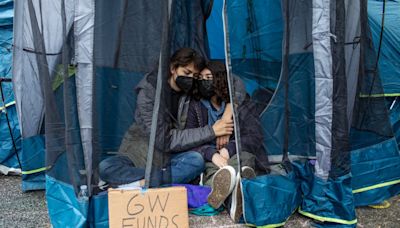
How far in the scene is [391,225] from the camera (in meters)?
3.17

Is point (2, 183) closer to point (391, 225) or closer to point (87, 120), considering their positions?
point (87, 120)

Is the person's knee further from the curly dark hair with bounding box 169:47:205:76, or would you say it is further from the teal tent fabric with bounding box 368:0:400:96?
the teal tent fabric with bounding box 368:0:400:96

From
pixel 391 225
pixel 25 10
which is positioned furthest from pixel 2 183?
pixel 391 225

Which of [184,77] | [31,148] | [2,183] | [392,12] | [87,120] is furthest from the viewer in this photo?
[392,12]

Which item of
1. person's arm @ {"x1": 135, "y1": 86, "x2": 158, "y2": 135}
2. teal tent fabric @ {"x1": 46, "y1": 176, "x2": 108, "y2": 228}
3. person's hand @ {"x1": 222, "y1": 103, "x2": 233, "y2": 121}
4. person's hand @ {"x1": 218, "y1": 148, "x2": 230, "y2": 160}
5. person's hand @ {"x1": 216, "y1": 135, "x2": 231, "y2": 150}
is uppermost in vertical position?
person's arm @ {"x1": 135, "y1": 86, "x2": 158, "y2": 135}

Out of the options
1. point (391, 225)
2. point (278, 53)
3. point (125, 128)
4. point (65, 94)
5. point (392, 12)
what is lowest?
point (391, 225)

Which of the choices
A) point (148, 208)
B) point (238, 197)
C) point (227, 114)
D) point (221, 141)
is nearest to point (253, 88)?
point (227, 114)

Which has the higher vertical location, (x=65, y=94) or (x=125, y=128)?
(x=65, y=94)

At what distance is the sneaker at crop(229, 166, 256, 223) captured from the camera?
269 cm

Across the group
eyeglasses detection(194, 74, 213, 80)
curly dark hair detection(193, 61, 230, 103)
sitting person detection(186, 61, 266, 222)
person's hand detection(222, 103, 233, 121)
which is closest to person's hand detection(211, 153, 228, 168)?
sitting person detection(186, 61, 266, 222)

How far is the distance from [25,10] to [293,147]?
214cm

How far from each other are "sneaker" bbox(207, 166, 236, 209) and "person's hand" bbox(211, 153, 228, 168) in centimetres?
23

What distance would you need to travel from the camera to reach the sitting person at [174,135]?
8.71 feet

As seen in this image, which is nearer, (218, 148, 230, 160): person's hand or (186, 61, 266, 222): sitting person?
(186, 61, 266, 222): sitting person
